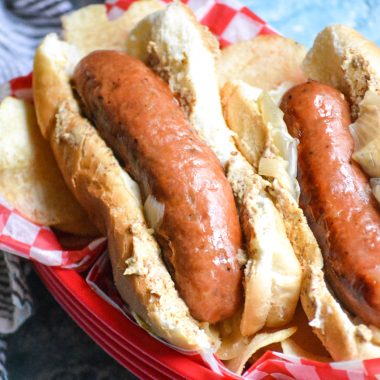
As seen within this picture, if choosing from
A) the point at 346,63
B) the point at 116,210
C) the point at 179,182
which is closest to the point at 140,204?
the point at 116,210

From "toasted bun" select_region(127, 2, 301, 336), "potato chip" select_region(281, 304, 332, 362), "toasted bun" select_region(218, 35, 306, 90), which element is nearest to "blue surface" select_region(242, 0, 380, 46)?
"toasted bun" select_region(218, 35, 306, 90)

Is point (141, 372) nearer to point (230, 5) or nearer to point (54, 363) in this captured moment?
point (54, 363)

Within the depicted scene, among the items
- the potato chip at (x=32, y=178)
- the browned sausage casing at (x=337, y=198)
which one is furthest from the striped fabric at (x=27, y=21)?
the browned sausage casing at (x=337, y=198)

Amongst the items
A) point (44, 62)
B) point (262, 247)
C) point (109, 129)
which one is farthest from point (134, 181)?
point (44, 62)

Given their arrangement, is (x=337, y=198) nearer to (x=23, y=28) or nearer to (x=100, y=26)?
(x=100, y=26)

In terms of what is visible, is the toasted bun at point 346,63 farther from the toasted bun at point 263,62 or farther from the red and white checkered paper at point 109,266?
the red and white checkered paper at point 109,266

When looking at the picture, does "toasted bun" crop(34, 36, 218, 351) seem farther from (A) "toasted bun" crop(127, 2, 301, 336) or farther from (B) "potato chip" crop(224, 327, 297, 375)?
(A) "toasted bun" crop(127, 2, 301, 336)
